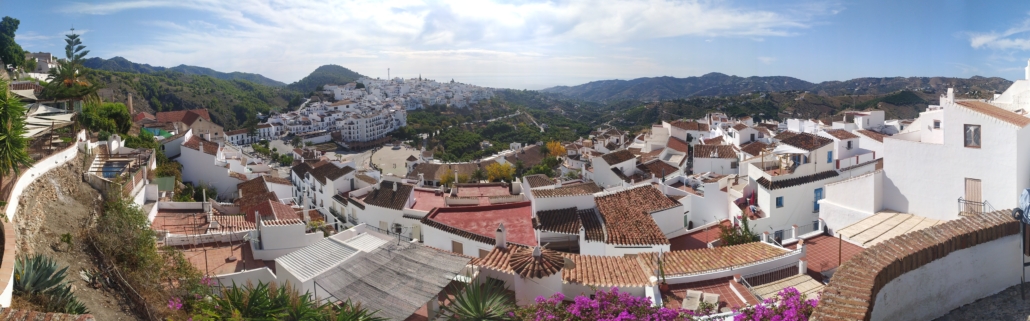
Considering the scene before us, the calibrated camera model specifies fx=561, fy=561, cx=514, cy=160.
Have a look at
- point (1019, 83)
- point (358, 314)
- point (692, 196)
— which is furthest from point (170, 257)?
point (1019, 83)

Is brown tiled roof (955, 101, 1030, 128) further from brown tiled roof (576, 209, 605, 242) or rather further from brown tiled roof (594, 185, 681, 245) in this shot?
brown tiled roof (576, 209, 605, 242)

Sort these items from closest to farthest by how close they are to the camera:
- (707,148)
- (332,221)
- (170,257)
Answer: (170,257), (332,221), (707,148)

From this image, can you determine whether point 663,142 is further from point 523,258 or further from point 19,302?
point 19,302

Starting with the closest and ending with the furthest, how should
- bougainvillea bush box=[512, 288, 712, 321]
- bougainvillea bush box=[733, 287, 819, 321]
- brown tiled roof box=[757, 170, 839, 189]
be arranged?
bougainvillea bush box=[733, 287, 819, 321] → bougainvillea bush box=[512, 288, 712, 321] → brown tiled roof box=[757, 170, 839, 189]

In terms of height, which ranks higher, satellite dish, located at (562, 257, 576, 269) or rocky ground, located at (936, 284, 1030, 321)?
rocky ground, located at (936, 284, 1030, 321)

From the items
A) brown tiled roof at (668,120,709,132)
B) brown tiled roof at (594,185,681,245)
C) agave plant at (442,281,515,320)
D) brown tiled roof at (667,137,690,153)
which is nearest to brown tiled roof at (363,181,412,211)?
brown tiled roof at (594,185,681,245)

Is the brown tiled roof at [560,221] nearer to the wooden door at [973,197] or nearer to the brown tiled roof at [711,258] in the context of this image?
the brown tiled roof at [711,258]
